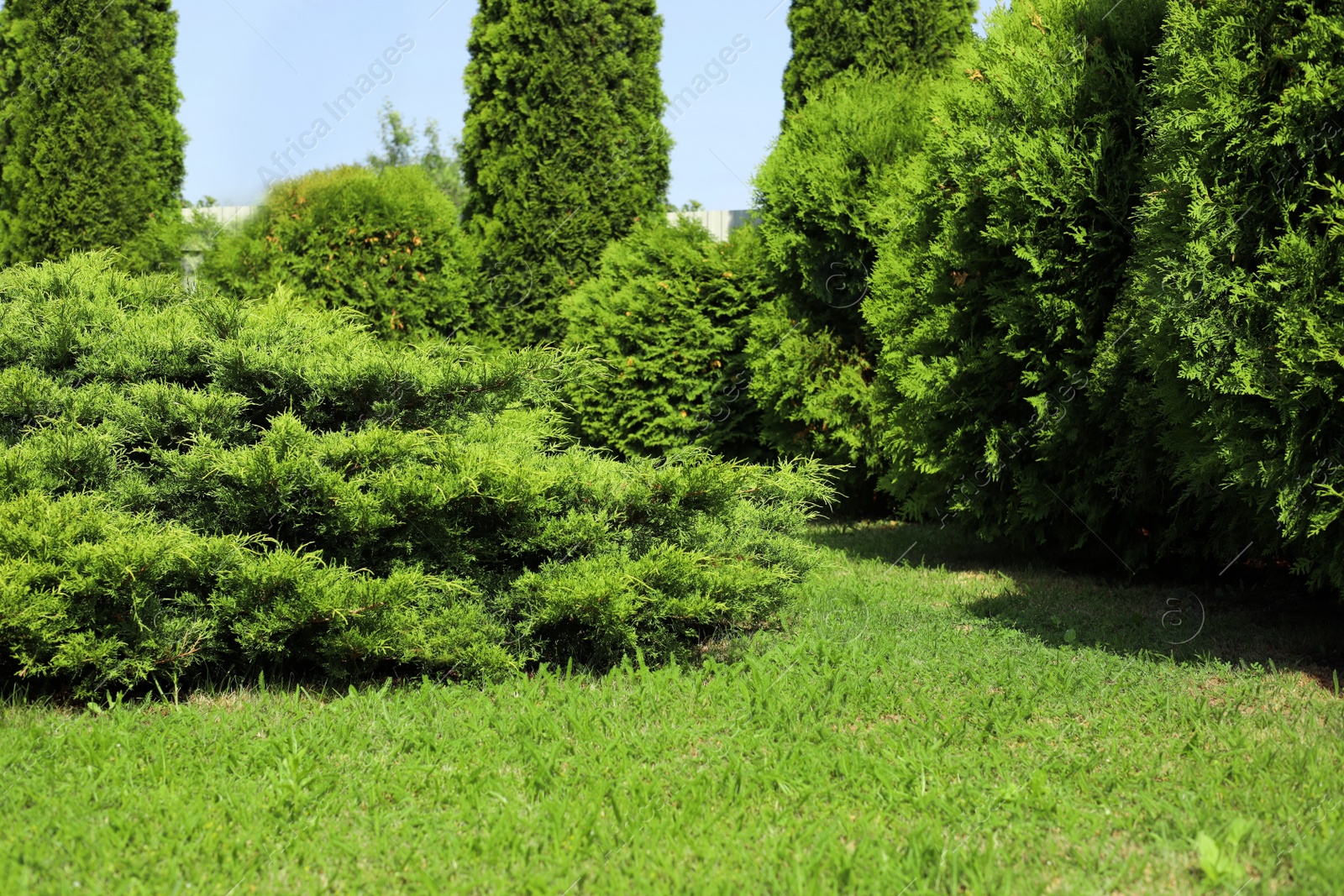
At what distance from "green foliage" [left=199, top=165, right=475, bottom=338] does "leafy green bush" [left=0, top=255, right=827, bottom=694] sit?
418cm

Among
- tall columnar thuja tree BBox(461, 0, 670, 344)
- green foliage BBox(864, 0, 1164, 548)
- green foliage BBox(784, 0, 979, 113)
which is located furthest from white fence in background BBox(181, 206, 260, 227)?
green foliage BBox(864, 0, 1164, 548)

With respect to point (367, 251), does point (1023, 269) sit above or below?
below

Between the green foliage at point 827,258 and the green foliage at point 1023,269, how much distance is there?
1.12 m

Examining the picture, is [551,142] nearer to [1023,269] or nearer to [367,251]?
[367,251]

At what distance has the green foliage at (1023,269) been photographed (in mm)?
5547

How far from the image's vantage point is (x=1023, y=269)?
19.2 ft

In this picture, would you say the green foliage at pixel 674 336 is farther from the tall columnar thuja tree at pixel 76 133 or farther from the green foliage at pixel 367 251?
the tall columnar thuja tree at pixel 76 133

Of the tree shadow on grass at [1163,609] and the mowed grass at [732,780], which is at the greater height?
the tree shadow on grass at [1163,609]

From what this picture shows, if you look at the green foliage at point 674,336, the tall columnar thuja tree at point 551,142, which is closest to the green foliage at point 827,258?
the green foliage at point 674,336

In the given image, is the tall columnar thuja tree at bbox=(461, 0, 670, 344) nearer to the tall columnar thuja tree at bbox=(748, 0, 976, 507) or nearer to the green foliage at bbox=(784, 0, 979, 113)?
the green foliage at bbox=(784, 0, 979, 113)

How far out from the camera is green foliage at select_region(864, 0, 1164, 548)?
555 cm

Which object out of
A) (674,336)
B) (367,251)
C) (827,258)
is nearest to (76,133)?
(367,251)

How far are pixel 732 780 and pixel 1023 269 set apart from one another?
4056 mm

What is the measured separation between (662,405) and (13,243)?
763 centimetres
